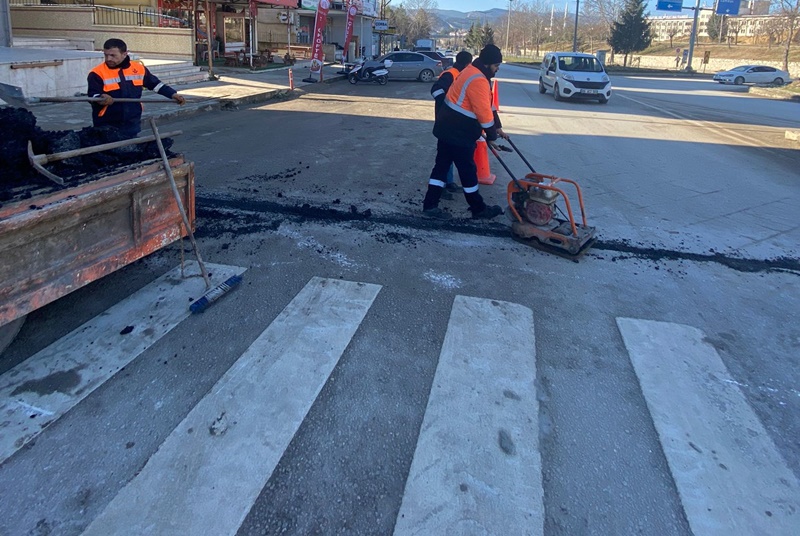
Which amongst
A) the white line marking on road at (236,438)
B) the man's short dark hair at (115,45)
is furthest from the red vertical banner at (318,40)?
the white line marking on road at (236,438)

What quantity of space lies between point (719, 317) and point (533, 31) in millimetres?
132873

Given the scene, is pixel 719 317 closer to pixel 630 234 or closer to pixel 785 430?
pixel 785 430

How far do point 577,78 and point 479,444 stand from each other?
68.8 ft

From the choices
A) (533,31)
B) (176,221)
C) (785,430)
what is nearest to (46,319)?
(176,221)

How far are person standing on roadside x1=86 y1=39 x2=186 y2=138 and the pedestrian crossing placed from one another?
256 centimetres

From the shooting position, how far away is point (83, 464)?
2764mm

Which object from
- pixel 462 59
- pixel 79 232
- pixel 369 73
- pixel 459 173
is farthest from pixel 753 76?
pixel 79 232

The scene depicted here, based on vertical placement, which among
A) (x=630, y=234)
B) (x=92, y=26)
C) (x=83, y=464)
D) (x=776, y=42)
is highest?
(x=776, y=42)

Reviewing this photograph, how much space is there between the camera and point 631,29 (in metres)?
70.1

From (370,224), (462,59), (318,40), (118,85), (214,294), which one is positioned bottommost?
(214,294)

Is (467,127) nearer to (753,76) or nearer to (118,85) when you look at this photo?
(118,85)

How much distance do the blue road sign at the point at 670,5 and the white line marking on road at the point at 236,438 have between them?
2210 inches

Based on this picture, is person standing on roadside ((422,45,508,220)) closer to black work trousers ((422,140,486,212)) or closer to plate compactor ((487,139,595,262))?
black work trousers ((422,140,486,212))

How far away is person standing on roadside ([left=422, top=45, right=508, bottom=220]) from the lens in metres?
5.94
